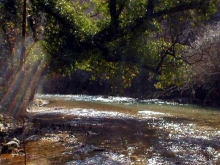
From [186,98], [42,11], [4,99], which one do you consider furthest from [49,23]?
[186,98]

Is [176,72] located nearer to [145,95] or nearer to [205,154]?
[205,154]

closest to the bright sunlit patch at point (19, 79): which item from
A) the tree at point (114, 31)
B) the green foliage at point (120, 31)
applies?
the tree at point (114, 31)

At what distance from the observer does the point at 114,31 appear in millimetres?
14891

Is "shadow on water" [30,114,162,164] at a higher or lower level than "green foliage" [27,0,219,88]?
lower

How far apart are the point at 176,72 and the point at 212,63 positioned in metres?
7.53

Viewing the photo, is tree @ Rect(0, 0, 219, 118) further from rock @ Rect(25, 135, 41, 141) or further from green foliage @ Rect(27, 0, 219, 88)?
rock @ Rect(25, 135, 41, 141)

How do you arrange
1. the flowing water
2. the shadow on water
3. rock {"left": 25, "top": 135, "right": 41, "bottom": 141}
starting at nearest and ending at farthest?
the flowing water
the shadow on water
rock {"left": 25, "top": 135, "right": 41, "bottom": 141}

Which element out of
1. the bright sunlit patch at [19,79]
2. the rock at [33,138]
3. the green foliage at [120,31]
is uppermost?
the green foliage at [120,31]

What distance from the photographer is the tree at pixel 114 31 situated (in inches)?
576

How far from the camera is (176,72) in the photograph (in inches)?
639

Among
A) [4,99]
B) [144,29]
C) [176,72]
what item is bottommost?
[4,99]

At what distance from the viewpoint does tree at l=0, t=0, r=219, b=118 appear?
1463 cm

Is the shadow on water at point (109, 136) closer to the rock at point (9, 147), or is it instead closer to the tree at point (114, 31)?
the rock at point (9, 147)

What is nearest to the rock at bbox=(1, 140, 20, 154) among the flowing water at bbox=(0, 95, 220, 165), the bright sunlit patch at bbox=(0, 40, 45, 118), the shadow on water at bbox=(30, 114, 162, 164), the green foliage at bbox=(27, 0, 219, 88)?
the flowing water at bbox=(0, 95, 220, 165)
